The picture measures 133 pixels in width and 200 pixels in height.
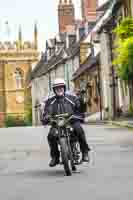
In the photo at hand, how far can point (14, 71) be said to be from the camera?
330 ft

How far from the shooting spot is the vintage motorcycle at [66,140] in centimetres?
1084

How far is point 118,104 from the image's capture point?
49.4m

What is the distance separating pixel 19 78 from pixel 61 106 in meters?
90.1

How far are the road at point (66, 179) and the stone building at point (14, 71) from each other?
84.1 meters

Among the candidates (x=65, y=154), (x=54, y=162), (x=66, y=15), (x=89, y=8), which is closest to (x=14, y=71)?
(x=66, y=15)

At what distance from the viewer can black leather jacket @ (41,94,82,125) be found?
36.9ft

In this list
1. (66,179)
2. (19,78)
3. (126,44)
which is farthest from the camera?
(19,78)

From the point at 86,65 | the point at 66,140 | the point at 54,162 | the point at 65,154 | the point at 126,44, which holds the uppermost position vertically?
the point at 86,65

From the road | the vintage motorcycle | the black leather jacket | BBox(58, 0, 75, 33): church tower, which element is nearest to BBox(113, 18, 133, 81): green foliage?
the road

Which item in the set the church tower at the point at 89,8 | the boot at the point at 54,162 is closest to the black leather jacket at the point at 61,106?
the boot at the point at 54,162

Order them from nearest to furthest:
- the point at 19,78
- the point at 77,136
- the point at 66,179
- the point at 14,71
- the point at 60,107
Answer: the point at 66,179 → the point at 60,107 → the point at 77,136 → the point at 14,71 → the point at 19,78

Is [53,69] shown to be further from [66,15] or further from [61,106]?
[61,106]

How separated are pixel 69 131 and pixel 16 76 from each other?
295 ft

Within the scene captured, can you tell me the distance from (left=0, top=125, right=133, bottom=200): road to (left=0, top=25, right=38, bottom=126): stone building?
84.1 meters
